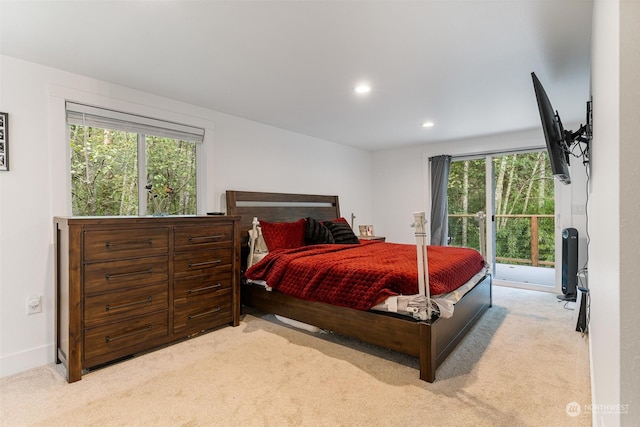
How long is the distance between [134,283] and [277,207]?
2090mm

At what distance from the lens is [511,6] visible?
175 cm

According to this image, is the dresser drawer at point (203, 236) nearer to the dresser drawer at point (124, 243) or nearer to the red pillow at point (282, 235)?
the dresser drawer at point (124, 243)

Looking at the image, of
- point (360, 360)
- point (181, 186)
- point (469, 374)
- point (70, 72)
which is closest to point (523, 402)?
point (469, 374)

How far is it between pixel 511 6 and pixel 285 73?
5.25ft

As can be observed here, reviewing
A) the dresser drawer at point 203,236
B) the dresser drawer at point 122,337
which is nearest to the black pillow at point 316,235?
the dresser drawer at point 203,236

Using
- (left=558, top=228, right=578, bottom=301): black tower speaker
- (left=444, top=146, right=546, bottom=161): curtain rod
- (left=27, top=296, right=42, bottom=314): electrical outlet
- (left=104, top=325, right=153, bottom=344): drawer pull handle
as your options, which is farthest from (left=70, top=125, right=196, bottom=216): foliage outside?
(left=558, top=228, right=578, bottom=301): black tower speaker

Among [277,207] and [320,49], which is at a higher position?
[320,49]

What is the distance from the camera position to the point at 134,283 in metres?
2.45

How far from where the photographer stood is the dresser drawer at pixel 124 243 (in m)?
2.25

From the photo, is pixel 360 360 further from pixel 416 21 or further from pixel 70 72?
pixel 70 72

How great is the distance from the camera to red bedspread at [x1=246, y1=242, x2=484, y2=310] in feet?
7.75

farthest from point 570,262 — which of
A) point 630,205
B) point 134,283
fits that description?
point 134,283

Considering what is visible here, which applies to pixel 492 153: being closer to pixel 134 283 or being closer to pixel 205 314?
pixel 205 314

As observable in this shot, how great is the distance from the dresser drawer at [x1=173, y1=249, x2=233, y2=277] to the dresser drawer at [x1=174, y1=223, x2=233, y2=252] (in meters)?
0.05
